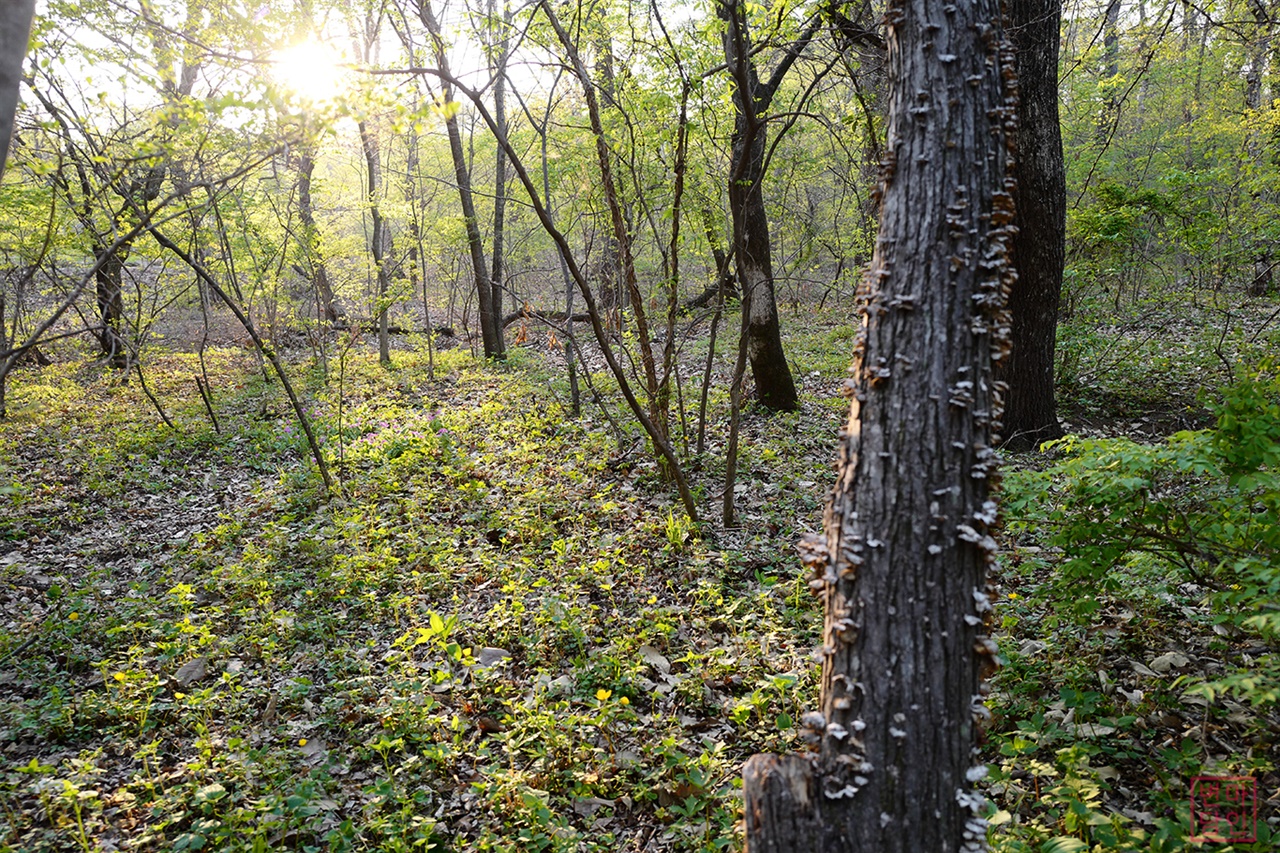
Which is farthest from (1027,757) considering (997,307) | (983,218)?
(983,218)

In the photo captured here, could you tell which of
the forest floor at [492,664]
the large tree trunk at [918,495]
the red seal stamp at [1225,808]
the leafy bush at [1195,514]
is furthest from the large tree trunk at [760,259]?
the red seal stamp at [1225,808]

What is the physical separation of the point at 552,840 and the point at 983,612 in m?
1.85

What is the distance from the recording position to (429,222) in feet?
47.3

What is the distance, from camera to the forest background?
8.50 ft

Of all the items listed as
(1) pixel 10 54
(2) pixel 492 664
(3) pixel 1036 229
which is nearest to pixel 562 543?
(2) pixel 492 664

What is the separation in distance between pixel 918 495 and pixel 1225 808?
1389 mm

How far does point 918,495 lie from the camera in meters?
1.89

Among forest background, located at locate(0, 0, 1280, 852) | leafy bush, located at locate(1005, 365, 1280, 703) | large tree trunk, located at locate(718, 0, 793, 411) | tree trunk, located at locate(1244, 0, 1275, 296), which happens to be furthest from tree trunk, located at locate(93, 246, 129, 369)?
tree trunk, located at locate(1244, 0, 1275, 296)

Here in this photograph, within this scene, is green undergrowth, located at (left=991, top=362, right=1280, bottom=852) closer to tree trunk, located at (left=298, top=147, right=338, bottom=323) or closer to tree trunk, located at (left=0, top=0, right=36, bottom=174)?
tree trunk, located at (left=0, top=0, right=36, bottom=174)

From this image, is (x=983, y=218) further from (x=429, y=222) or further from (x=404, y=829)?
(x=429, y=222)

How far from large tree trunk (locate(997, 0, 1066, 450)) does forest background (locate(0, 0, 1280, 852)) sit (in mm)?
594

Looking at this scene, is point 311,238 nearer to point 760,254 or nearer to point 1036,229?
point 760,254

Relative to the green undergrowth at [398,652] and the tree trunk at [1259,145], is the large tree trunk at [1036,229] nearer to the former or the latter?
the green undergrowth at [398,652]

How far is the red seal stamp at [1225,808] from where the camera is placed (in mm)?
1834
